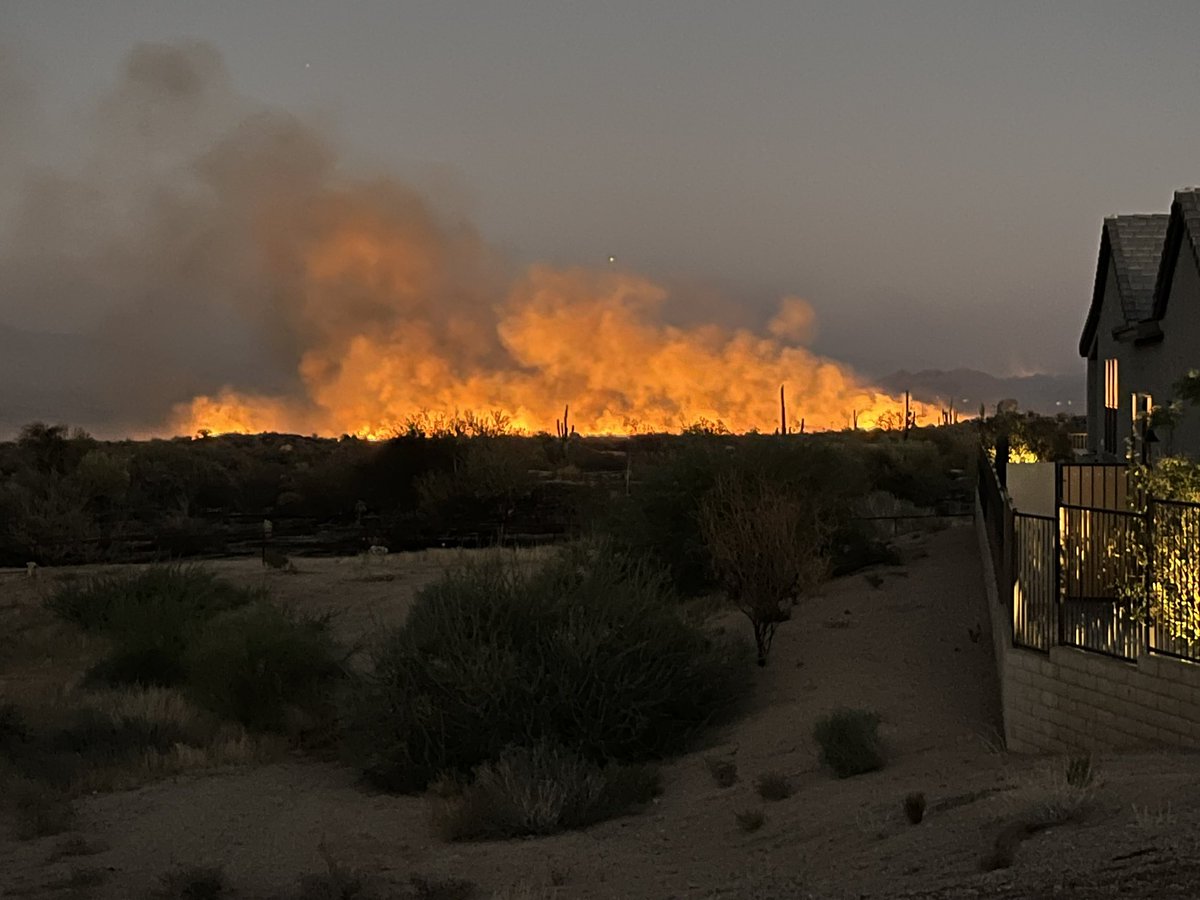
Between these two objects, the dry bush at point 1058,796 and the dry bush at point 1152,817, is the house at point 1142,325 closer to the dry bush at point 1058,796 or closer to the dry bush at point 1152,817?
the dry bush at point 1058,796

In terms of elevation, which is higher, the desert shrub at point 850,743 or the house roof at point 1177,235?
the house roof at point 1177,235

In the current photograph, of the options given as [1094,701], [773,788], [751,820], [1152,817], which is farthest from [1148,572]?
[751,820]

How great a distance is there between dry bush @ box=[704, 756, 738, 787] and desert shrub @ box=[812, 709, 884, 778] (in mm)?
890

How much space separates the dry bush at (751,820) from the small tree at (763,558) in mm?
6811

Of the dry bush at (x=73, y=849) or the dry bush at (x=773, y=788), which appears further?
the dry bush at (x=773, y=788)

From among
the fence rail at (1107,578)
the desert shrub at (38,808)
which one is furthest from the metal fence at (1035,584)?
the desert shrub at (38,808)

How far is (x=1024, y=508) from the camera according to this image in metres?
19.5

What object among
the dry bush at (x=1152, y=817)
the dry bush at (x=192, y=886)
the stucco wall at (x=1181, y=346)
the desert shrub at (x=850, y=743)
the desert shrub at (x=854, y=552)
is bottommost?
the dry bush at (x=192, y=886)

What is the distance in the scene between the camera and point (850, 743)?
40.3 ft

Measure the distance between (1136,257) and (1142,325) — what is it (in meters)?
4.67

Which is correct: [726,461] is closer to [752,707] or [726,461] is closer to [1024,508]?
[1024,508]

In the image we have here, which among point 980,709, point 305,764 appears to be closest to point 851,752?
point 980,709

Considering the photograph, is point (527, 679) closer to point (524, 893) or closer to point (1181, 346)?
point (524, 893)

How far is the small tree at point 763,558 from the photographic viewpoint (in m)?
18.0
